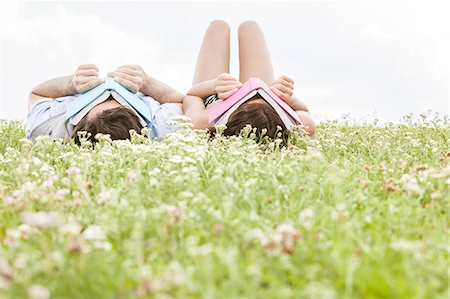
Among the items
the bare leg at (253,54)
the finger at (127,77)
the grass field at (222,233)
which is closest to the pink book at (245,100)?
the finger at (127,77)

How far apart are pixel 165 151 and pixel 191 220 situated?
56.4 inches

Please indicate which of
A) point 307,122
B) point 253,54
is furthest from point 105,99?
point 253,54

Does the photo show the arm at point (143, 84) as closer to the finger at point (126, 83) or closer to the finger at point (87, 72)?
the finger at point (126, 83)

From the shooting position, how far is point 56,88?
644 centimetres

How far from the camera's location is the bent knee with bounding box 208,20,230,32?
7746mm

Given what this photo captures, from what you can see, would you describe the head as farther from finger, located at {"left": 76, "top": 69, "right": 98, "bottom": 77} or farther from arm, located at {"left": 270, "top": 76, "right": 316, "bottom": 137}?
arm, located at {"left": 270, "top": 76, "right": 316, "bottom": 137}

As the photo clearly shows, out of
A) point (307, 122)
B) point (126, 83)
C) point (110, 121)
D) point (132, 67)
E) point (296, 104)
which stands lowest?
point (307, 122)

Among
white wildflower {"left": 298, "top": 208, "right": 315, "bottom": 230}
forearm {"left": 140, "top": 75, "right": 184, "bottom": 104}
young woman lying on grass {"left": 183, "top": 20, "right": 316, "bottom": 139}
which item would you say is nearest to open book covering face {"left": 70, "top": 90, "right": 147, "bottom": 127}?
young woman lying on grass {"left": 183, "top": 20, "right": 316, "bottom": 139}

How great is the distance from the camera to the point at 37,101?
21.5ft

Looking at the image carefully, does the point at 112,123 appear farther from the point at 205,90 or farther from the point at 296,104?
the point at 296,104

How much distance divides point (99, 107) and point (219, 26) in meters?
2.74

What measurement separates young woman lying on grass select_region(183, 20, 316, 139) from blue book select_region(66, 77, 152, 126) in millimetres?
489

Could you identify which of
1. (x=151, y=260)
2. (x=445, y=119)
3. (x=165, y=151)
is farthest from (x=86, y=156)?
(x=445, y=119)

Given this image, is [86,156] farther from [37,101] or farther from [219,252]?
[37,101]
